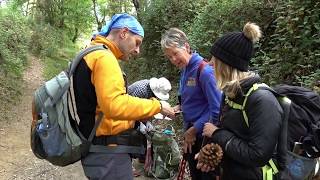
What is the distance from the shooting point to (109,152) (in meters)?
2.89

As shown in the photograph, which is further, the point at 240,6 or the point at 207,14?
the point at 207,14

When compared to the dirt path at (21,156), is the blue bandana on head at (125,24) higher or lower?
higher

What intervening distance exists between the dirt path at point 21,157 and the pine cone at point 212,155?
336 cm

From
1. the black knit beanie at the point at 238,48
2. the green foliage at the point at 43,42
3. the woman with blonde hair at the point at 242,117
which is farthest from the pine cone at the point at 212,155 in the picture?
the green foliage at the point at 43,42

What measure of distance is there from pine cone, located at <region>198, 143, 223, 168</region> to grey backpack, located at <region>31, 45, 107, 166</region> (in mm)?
788

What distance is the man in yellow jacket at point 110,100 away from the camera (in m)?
2.65

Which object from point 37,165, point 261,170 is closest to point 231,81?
point 261,170

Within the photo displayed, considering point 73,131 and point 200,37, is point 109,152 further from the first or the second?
point 200,37

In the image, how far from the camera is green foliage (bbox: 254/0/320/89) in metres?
5.46

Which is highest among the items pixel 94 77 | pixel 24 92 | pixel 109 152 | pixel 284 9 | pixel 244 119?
pixel 284 9

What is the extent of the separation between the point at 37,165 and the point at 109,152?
4.97 m

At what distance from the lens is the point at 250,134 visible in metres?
2.42

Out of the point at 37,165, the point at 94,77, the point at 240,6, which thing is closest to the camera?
the point at 94,77

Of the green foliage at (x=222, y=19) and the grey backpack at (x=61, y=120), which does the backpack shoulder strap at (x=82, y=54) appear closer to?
the grey backpack at (x=61, y=120)
